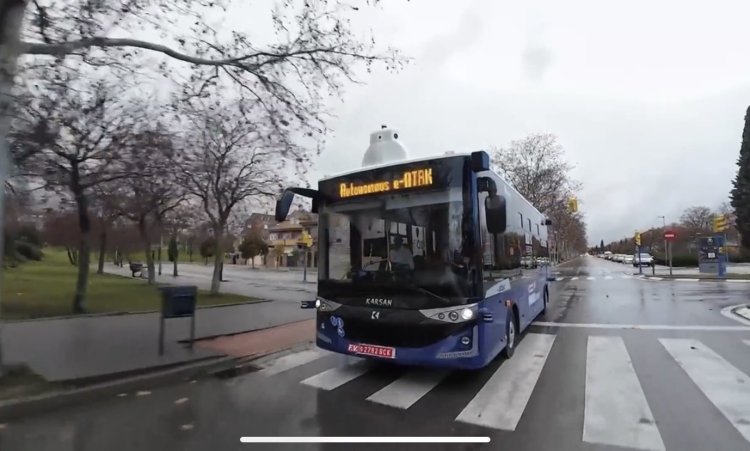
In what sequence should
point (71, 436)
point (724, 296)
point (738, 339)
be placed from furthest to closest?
1. point (724, 296)
2. point (738, 339)
3. point (71, 436)

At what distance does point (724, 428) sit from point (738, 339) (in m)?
6.34

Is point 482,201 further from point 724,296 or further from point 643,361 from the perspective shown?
point 724,296

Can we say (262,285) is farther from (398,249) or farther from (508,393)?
(508,393)

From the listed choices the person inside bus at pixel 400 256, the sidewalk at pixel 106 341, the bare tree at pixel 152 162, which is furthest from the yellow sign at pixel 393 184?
the bare tree at pixel 152 162

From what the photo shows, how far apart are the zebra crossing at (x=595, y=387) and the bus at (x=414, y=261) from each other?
0.49 meters

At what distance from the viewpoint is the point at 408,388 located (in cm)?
624

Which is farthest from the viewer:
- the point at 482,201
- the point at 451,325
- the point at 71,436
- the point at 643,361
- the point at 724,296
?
the point at 724,296

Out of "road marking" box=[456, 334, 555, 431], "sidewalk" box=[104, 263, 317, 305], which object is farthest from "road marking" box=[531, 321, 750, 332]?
"sidewalk" box=[104, 263, 317, 305]

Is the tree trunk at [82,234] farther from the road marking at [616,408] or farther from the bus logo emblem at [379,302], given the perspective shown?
the road marking at [616,408]

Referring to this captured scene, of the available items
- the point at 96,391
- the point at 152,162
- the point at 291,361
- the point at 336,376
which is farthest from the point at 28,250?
the point at 336,376

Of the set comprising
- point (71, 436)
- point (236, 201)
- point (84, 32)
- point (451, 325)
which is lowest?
point (71, 436)

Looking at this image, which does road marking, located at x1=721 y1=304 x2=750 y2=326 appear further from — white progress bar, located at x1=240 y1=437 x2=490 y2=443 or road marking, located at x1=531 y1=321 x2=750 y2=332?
white progress bar, located at x1=240 y1=437 x2=490 y2=443

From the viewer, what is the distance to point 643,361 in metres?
7.77

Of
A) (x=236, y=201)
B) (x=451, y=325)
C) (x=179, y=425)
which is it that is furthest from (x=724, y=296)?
(x=179, y=425)
